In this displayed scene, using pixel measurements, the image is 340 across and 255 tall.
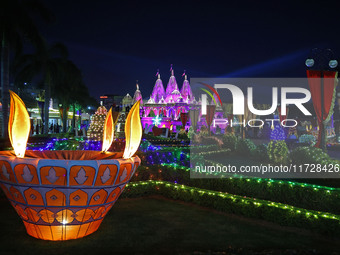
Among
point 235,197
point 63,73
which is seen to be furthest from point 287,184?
point 63,73

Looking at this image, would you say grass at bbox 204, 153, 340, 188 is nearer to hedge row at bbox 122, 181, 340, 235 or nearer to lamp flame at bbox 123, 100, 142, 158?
hedge row at bbox 122, 181, 340, 235

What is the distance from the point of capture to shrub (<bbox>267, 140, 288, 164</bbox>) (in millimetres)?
13023

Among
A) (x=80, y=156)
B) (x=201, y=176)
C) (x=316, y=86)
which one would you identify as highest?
(x=316, y=86)

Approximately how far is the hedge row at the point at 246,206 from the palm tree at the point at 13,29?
9.30 m

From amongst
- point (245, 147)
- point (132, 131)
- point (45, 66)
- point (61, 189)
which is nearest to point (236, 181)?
point (132, 131)

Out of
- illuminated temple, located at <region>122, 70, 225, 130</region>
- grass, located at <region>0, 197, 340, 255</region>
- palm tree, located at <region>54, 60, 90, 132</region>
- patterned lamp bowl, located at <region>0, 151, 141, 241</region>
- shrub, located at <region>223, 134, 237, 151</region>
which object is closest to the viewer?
patterned lamp bowl, located at <region>0, 151, 141, 241</region>

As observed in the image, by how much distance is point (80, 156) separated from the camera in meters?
5.93

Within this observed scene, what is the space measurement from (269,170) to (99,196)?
9.30 metres

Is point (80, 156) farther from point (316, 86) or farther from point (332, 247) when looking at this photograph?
point (316, 86)

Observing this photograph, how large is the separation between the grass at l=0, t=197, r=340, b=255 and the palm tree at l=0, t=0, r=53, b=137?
1055 centimetres

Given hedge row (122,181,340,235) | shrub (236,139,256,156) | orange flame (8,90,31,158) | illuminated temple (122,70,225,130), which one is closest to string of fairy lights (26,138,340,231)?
hedge row (122,181,340,235)

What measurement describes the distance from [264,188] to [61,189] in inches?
180

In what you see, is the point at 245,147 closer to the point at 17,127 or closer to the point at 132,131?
the point at 132,131

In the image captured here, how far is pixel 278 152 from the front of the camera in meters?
13.3
